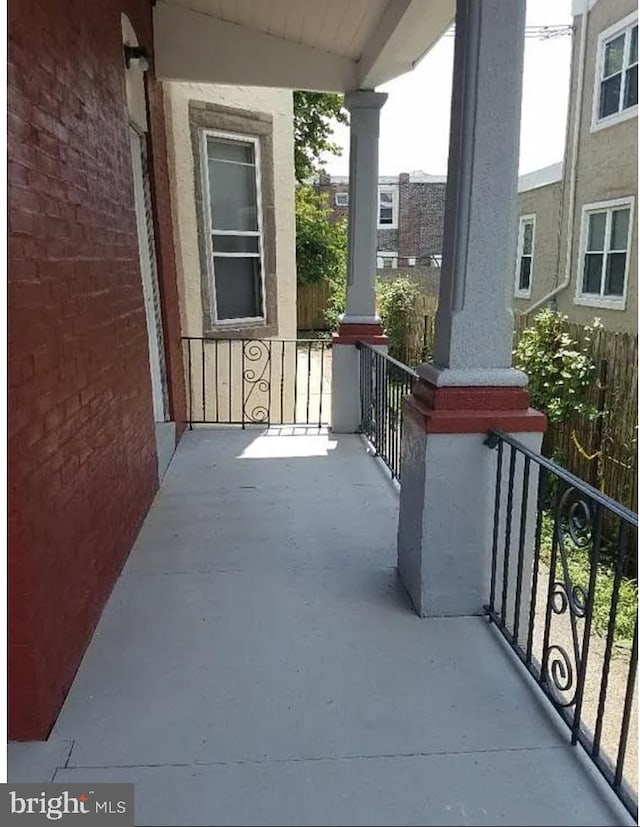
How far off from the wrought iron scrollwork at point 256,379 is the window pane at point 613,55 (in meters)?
6.08

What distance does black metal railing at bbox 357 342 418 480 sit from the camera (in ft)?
13.5

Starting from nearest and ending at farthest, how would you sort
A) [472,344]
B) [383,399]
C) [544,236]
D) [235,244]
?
[472,344] < [383,399] < [235,244] < [544,236]

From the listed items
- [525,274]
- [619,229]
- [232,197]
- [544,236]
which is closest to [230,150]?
[232,197]

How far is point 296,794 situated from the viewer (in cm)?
158

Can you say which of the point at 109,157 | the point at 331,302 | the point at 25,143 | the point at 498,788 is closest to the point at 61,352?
the point at 25,143

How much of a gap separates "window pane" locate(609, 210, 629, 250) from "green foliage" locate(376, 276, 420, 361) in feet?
13.4

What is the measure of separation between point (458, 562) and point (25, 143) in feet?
6.41

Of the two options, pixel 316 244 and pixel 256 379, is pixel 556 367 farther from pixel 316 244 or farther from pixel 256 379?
pixel 316 244

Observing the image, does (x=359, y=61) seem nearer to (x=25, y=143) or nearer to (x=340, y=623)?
(x=25, y=143)

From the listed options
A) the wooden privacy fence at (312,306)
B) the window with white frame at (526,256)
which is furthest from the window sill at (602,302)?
the wooden privacy fence at (312,306)

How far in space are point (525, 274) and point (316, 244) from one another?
6105 millimetres

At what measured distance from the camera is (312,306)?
16828 millimetres

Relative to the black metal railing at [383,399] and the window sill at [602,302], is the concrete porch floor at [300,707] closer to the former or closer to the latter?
the black metal railing at [383,399]

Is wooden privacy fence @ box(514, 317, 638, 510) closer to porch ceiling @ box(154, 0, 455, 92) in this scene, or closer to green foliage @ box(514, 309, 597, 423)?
green foliage @ box(514, 309, 597, 423)
